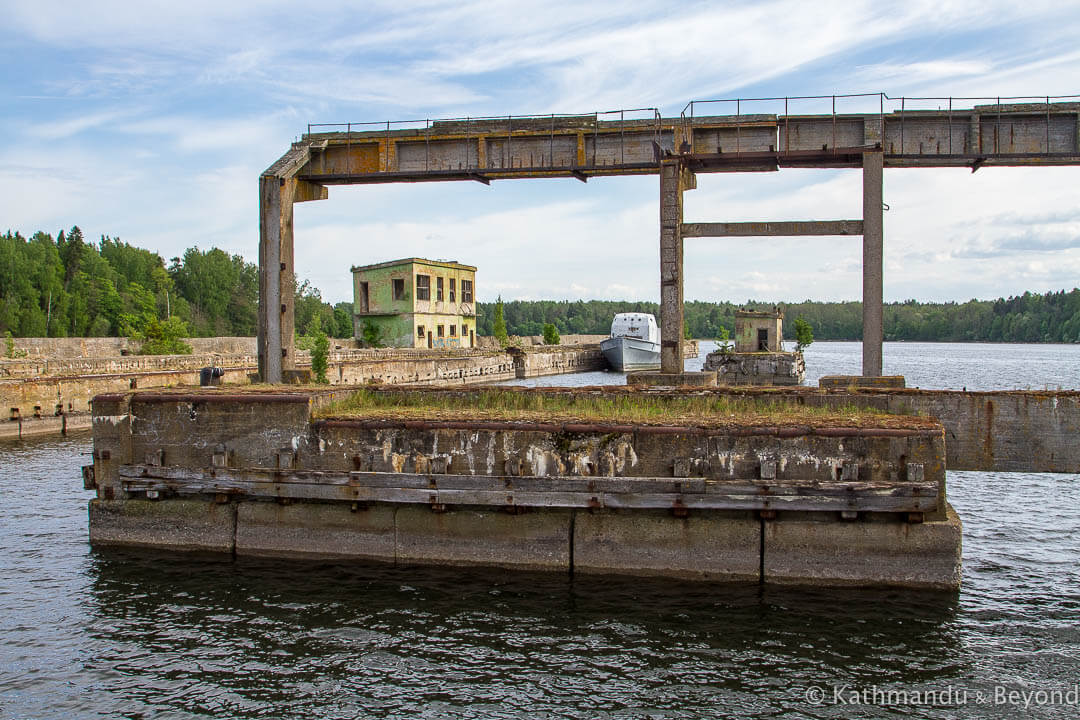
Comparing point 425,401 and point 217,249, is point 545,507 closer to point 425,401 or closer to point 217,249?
point 425,401

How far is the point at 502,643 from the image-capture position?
9578mm

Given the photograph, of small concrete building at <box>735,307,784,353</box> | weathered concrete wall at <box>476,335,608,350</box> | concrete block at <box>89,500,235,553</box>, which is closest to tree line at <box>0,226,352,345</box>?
weathered concrete wall at <box>476,335,608,350</box>

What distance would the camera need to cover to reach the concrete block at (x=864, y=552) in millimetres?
10883

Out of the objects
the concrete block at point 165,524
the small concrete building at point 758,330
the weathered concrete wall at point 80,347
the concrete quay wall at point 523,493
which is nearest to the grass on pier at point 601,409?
the concrete quay wall at point 523,493

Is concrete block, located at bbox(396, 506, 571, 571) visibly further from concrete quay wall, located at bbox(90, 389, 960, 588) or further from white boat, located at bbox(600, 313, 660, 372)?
white boat, located at bbox(600, 313, 660, 372)

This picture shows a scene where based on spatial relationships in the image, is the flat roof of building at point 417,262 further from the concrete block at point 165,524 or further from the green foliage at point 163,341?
the concrete block at point 165,524

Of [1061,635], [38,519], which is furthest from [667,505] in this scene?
[38,519]

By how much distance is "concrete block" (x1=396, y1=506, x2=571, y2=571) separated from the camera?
1181 cm

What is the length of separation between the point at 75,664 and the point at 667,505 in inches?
300

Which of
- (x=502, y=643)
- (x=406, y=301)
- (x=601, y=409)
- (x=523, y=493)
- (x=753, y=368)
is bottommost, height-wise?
(x=502, y=643)

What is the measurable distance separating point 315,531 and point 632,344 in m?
67.6

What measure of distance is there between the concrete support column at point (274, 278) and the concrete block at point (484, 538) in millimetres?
9246

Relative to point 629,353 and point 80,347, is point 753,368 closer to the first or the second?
point 629,353

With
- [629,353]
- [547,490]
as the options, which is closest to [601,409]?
[547,490]
